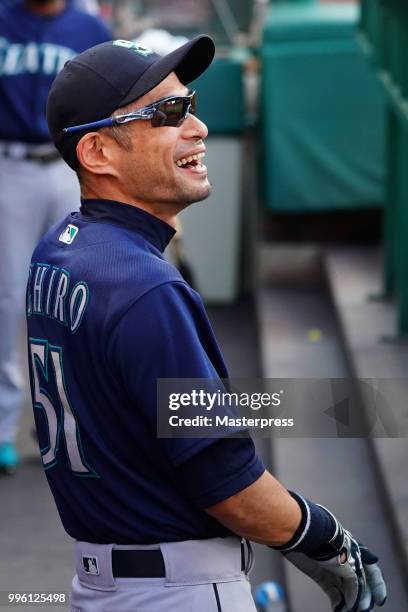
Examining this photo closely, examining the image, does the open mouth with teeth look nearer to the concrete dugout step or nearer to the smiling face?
the smiling face

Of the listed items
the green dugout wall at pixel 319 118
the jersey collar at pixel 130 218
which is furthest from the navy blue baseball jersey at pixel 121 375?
the green dugout wall at pixel 319 118

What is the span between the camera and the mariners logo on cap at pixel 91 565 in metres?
2.49

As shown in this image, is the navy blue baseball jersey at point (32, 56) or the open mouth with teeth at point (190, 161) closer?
the open mouth with teeth at point (190, 161)

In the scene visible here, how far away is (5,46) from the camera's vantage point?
5.45m

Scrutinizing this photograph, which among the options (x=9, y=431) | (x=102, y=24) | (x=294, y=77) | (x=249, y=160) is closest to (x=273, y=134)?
(x=294, y=77)

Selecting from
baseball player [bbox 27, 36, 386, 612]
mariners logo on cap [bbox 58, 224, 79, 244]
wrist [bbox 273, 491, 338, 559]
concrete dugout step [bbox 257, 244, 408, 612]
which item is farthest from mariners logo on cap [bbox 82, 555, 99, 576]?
concrete dugout step [bbox 257, 244, 408, 612]

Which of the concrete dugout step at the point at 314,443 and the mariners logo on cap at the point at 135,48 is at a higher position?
the mariners logo on cap at the point at 135,48

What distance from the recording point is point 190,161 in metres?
2.58

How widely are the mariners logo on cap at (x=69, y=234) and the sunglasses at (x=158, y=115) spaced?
0.63 feet

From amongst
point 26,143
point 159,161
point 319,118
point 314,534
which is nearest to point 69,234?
point 159,161

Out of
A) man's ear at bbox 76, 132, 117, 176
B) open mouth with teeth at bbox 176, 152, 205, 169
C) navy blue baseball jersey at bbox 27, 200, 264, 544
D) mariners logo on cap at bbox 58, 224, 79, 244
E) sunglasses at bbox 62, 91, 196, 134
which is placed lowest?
navy blue baseball jersey at bbox 27, 200, 264, 544

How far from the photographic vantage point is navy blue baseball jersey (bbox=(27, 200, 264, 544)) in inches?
89.9

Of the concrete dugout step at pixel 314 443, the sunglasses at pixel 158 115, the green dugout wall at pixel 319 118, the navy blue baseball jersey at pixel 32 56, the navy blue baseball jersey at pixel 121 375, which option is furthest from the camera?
the green dugout wall at pixel 319 118

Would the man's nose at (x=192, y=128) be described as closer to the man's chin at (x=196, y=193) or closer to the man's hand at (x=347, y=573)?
the man's chin at (x=196, y=193)
